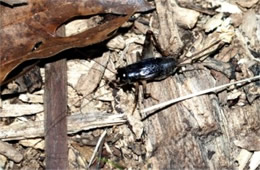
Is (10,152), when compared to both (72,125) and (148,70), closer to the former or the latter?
(72,125)

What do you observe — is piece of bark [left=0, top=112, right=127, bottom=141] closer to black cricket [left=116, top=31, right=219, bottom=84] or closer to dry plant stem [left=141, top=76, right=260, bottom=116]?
dry plant stem [left=141, top=76, right=260, bottom=116]

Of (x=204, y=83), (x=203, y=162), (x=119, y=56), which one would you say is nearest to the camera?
(x=203, y=162)

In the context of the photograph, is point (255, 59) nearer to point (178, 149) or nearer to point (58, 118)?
point (178, 149)

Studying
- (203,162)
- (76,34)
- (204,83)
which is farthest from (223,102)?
(76,34)

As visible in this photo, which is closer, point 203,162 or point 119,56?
point 203,162

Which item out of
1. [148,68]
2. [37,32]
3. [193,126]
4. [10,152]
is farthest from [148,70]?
[10,152]

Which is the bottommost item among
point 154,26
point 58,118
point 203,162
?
point 203,162
